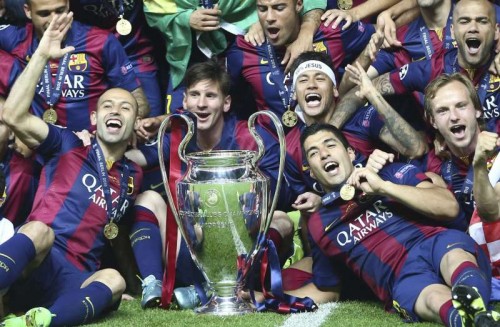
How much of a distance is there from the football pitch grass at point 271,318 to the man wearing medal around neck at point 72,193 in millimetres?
130

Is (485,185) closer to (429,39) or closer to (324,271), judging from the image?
(324,271)

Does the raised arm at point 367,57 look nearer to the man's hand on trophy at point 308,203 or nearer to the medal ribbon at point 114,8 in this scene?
the man's hand on trophy at point 308,203

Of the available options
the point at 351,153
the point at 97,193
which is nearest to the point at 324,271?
the point at 351,153

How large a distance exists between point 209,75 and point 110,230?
110cm

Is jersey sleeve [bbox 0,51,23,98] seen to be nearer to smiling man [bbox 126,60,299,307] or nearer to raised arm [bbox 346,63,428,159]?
smiling man [bbox 126,60,299,307]

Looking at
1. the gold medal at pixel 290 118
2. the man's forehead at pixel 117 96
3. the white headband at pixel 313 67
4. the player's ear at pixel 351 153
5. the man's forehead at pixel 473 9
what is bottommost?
the player's ear at pixel 351 153

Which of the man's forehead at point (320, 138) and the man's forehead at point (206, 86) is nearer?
the man's forehead at point (320, 138)

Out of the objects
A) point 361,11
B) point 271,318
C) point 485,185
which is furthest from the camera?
point 361,11

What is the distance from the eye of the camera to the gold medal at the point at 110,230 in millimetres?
6531

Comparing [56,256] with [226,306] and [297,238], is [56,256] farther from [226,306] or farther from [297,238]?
[297,238]

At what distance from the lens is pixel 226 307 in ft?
20.1

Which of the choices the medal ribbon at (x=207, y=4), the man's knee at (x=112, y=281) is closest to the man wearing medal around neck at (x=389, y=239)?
the man's knee at (x=112, y=281)

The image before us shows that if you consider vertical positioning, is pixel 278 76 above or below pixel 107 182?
above

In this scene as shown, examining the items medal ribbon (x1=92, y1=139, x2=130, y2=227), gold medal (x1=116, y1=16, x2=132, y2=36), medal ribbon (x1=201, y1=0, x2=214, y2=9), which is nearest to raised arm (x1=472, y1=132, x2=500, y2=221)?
medal ribbon (x1=92, y1=139, x2=130, y2=227)
